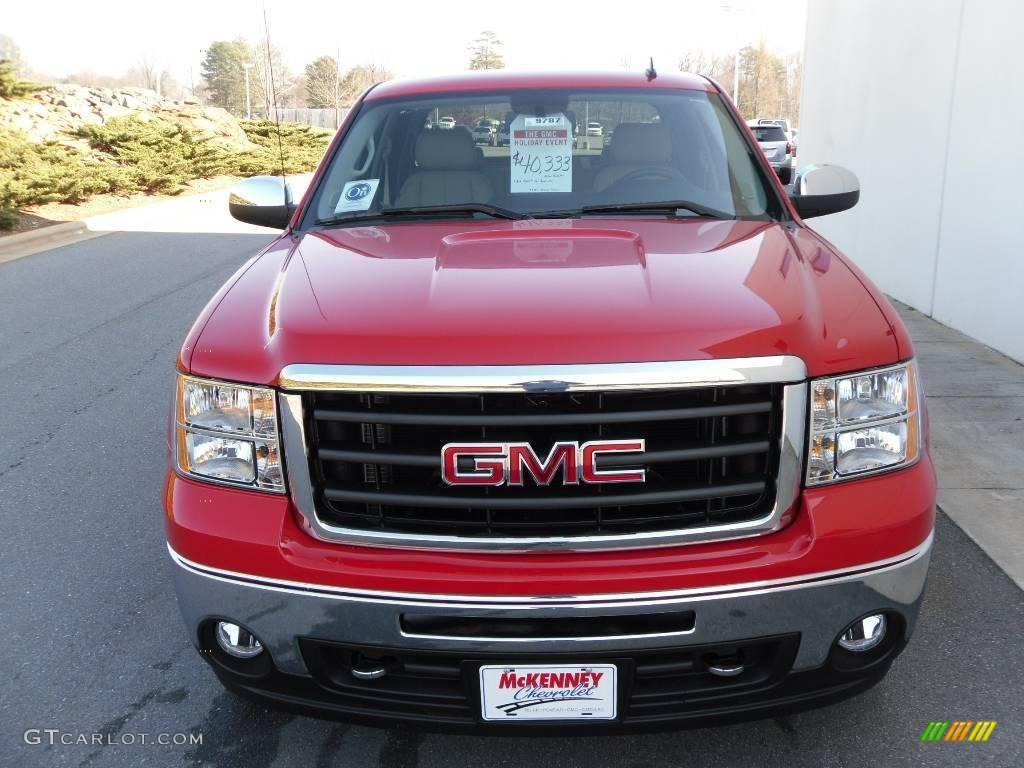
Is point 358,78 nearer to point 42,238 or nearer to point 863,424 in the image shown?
point 42,238

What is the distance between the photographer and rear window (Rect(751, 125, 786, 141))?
24469 mm

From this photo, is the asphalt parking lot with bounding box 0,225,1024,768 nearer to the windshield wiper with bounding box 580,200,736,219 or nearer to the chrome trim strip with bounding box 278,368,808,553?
the chrome trim strip with bounding box 278,368,808,553

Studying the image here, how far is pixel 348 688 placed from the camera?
2.17 m

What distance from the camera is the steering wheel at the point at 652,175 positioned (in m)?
3.33

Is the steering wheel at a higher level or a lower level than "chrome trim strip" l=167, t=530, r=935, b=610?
higher

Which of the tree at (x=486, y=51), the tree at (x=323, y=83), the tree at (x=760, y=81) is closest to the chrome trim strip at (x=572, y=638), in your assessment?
the tree at (x=760, y=81)

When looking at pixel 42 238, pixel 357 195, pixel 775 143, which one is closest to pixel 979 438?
pixel 357 195

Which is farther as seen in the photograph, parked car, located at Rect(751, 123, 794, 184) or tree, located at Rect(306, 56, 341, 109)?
tree, located at Rect(306, 56, 341, 109)

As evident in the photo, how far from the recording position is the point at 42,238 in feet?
44.5

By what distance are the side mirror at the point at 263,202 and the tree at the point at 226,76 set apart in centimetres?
8620

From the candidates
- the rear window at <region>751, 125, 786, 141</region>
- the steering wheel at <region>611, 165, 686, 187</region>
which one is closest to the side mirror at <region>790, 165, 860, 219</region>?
the steering wheel at <region>611, 165, 686, 187</region>

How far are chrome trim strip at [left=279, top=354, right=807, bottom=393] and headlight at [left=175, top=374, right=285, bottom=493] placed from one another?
21 centimetres

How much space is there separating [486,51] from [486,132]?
74.9m

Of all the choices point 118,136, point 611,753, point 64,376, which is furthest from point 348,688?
point 118,136
